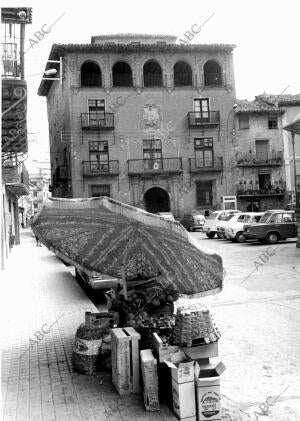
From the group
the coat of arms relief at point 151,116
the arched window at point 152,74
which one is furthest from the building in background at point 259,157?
the arched window at point 152,74

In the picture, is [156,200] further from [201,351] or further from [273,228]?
[201,351]

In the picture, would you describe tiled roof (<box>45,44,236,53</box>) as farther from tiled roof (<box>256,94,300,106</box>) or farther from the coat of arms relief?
tiled roof (<box>256,94,300,106</box>)

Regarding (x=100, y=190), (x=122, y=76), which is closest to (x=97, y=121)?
(x=122, y=76)

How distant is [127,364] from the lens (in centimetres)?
441

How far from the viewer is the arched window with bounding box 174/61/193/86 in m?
36.2

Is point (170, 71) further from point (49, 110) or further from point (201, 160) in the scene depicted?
point (49, 110)

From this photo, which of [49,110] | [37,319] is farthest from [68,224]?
[49,110]

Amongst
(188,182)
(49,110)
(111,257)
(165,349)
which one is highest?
(49,110)

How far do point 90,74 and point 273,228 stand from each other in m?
21.5

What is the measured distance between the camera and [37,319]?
7.69 meters

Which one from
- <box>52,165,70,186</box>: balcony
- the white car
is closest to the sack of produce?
the white car

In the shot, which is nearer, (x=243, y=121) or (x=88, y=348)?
(x=88, y=348)

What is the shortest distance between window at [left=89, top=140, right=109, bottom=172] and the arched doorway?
426cm

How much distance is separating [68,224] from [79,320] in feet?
10.7
